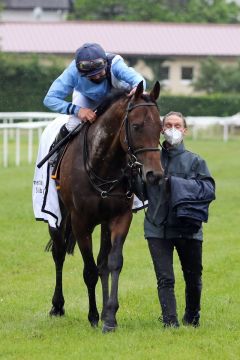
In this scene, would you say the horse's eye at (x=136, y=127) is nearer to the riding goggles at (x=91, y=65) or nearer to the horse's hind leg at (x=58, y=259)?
the riding goggles at (x=91, y=65)

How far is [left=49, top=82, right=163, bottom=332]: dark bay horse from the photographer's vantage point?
713 centimetres

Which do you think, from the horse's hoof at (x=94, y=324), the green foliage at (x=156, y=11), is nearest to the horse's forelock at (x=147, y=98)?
the horse's hoof at (x=94, y=324)

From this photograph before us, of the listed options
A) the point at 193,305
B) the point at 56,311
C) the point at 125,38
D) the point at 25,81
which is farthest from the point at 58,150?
the point at 125,38

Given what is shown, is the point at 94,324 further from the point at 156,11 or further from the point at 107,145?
the point at 156,11

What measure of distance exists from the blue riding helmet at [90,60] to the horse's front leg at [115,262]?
1.09m

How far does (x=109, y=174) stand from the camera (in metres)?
7.75

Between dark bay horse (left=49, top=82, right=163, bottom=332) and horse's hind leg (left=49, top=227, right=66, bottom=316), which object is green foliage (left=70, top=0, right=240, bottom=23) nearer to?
horse's hind leg (left=49, top=227, right=66, bottom=316)

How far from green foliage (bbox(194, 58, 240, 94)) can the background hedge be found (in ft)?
19.6

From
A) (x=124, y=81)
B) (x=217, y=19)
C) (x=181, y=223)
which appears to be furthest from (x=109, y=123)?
(x=217, y=19)

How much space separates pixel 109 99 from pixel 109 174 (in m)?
0.56

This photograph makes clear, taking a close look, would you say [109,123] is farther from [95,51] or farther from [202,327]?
[202,327]

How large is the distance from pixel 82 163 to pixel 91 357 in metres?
1.86

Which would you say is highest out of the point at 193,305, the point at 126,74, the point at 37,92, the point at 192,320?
the point at 126,74

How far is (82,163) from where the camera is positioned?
26.0ft
